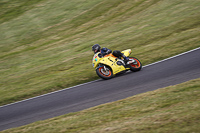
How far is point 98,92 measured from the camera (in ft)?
33.6

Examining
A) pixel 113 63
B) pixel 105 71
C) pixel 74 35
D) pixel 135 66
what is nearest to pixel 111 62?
pixel 113 63

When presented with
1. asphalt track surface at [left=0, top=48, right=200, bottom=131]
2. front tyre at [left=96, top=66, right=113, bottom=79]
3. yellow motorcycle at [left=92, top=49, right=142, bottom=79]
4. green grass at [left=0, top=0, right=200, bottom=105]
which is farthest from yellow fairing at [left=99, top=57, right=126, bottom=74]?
green grass at [left=0, top=0, right=200, bottom=105]

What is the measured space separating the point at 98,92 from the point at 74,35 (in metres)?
13.4

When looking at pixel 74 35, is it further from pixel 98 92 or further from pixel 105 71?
pixel 98 92

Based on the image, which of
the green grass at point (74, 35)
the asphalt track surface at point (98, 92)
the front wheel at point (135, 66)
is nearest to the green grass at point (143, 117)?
the asphalt track surface at point (98, 92)

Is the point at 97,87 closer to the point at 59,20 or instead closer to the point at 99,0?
the point at 59,20

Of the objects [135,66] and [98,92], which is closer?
[98,92]

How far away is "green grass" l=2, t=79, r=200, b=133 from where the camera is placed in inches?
216

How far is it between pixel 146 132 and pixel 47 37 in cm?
2006

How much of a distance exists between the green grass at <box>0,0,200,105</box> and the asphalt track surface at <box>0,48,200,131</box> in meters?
1.35

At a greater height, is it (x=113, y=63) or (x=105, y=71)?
(x=113, y=63)

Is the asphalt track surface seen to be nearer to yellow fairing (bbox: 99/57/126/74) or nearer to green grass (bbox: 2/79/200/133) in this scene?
yellow fairing (bbox: 99/57/126/74)

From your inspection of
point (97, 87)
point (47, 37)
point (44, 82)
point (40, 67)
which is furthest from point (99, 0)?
point (97, 87)

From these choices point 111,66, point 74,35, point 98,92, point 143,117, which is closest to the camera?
point 143,117
